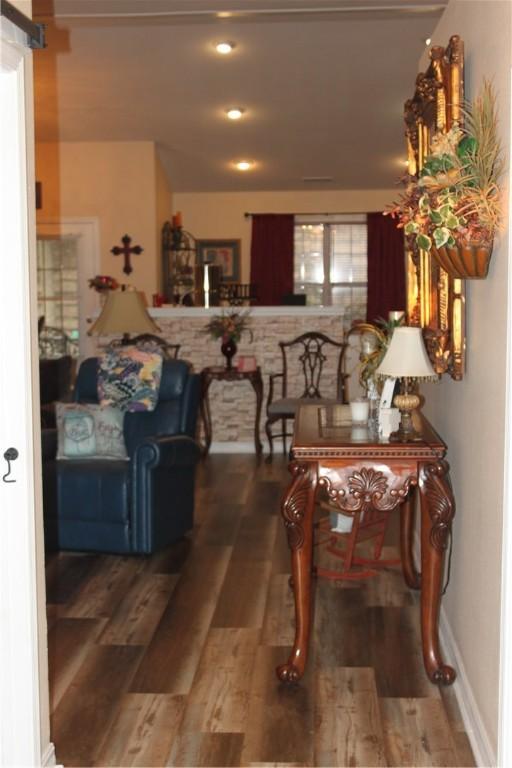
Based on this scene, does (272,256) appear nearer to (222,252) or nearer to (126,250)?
(222,252)

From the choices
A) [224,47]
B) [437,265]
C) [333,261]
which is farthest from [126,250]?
[437,265]

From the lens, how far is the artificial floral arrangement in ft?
24.8

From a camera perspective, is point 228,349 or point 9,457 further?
point 228,349

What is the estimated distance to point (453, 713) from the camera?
9.52 ft

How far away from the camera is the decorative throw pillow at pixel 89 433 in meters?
4.97

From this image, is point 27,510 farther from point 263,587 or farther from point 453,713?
point 263,587

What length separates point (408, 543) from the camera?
4.17 metres

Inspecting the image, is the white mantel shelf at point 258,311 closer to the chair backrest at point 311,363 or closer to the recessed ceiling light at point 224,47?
the chair backrest at point 311,363

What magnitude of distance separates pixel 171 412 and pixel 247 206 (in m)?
6.33

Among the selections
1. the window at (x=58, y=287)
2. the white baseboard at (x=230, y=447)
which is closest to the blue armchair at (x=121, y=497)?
the white baseboard at (x=230, y=447)

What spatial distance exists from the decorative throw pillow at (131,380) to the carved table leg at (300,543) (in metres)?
2.15

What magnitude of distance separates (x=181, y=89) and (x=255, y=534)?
3.79 meters

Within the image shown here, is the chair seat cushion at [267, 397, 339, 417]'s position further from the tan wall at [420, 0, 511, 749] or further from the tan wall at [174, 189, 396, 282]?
the tan wall at [174, 189, 396, 282]

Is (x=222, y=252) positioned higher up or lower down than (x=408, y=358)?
higher up
